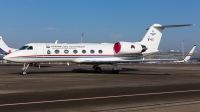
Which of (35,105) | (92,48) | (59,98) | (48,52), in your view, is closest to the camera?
(35,105)

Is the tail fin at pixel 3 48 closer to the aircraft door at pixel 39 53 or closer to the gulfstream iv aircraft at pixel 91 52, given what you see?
the gulfstream iv aircraft at pixel 91 52

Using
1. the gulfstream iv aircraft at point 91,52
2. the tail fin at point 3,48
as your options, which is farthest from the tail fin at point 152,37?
the tail fin at point 3,48

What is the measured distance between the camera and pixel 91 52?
25.8 meters

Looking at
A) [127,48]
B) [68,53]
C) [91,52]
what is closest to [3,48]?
[68,53]

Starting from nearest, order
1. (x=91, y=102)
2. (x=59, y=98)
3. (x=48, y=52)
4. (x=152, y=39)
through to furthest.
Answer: (x=91, y=102)
(x=59, y=98)
(x=48, y=52)
(x=152, y=39)

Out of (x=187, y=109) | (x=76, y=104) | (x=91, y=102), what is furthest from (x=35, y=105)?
(x=187, y=109)

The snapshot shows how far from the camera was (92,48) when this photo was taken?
85.3 feet

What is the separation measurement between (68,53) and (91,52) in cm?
237

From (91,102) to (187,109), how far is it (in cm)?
319

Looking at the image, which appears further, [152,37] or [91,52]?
[152,37]

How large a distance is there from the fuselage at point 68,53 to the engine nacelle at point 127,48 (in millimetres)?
105

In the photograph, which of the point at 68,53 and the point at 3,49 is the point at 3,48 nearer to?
the point at 3,49

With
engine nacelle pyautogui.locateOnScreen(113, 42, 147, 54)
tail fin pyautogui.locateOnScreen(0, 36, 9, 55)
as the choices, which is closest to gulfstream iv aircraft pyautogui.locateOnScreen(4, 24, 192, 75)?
engine nacelle pyautogui.locateOnScreen(113, 42, 147, 54)

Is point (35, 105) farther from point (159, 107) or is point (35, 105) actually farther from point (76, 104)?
point (159, 107)
